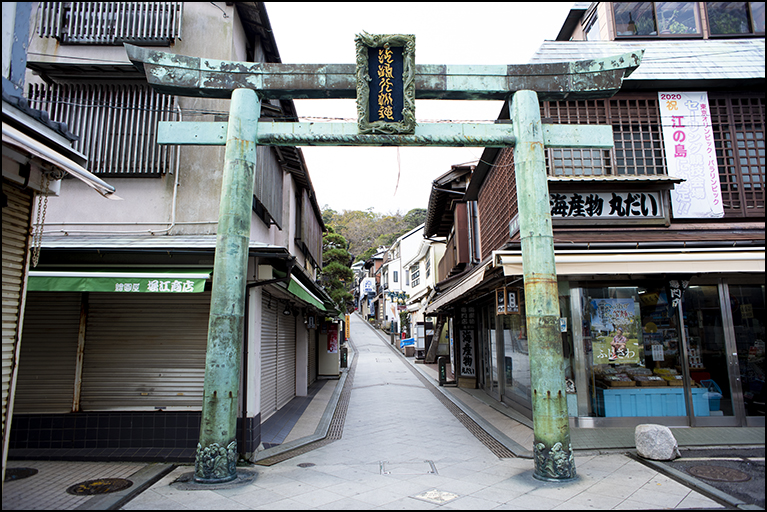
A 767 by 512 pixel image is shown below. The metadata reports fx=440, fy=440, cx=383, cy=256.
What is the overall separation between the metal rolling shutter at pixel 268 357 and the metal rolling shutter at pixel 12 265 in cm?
515

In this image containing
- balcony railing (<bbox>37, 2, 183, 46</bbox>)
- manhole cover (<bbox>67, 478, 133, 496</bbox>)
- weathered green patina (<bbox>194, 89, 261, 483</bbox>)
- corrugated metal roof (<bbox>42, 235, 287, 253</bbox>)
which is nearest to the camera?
manhole cover (<bbox>67, 478, 133, 496</bbox>)

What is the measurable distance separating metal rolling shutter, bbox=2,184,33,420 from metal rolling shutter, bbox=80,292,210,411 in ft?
9.85

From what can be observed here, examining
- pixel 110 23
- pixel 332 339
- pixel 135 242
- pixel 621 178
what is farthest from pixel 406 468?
pixel 332 339

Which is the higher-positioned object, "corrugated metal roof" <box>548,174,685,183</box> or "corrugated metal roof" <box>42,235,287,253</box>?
"corrugated metal roof" <box>548,174,685,183</box>

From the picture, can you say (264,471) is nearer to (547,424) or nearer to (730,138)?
(547,424)

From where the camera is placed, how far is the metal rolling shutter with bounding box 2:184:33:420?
5.17 meters

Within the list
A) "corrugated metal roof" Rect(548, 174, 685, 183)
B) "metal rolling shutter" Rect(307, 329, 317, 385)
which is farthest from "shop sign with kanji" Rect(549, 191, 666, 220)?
"metal rolling shutter" Rect(307, 329, 317, 385)

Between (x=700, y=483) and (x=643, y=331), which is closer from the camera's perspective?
(x=700, y=483)

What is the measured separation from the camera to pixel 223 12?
9.40m

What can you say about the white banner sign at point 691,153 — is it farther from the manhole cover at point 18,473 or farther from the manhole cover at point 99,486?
the manhole cover at point 18,473

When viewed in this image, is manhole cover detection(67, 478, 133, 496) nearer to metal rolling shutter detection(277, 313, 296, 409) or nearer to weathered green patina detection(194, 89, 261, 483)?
weathered green patina detection(194, 89, 261, 483)

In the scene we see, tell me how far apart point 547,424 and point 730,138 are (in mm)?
8326

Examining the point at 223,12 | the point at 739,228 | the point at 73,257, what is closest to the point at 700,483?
the point at 739,228

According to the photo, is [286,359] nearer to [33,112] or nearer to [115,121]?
[115,121]
